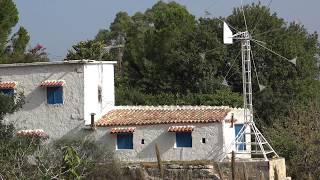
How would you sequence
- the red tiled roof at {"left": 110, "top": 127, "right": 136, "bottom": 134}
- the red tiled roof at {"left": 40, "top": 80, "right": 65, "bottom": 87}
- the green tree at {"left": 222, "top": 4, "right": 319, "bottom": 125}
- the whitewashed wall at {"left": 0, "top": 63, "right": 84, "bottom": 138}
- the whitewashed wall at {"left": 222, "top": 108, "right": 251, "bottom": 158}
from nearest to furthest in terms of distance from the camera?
1. the whitewashed wall at {"left": 222, "top": 108, "right": 251, "bottom": 158}
2. the red tiled roof at {"left": 110, "top": 127, "right": 136, "bottom": 134}
3. the red tiled roof at {"left": 40, "top": 80, "right": 65, "bottom": 87}
4. the whitewashed wall at {"left": 0, "top": 63, "right": 84, "bottom": 138}
5. the green tree at {"left": 222, "top": 4, "right": 319, "bottom": 125}

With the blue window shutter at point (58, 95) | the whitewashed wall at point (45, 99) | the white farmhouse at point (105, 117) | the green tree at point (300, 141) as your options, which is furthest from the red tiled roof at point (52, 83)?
the green tree at point (300, 141)

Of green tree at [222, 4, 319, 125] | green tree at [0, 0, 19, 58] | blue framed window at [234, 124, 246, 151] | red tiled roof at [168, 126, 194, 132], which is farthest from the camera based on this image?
green tree at [222, 4, 319, 125]

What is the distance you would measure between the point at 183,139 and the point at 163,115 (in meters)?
1.53

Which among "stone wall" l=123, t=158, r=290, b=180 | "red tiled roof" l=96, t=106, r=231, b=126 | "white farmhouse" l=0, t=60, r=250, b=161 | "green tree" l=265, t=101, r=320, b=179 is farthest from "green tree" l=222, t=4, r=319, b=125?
"stone wall" l=123, t=158, r=290, b=180

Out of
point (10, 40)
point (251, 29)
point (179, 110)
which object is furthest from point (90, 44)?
point (179, 110)

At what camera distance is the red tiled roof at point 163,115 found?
2798cm

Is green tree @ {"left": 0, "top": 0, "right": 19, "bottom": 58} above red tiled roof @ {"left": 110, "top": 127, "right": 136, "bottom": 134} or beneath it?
above

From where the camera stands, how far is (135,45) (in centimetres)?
4903

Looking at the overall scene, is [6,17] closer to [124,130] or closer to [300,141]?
[124,130]

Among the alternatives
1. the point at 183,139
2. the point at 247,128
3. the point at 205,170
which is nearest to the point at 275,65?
the point at 247,128

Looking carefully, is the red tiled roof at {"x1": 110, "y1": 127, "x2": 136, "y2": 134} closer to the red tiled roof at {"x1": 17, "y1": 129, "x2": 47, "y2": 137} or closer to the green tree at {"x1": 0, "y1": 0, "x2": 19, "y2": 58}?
the red tiled roof at {"x1": 17, "y1": 129, "x2": 47, "y2": 137}

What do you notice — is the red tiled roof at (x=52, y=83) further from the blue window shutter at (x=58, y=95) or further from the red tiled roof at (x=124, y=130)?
the red tiled roof at (x=124, y=130)

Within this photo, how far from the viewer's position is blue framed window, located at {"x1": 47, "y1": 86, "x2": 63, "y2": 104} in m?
29.6

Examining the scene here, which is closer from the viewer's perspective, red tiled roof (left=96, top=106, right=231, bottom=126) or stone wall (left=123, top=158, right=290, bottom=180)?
stone wall (left=123, top=158, right=290, bottom=180)
